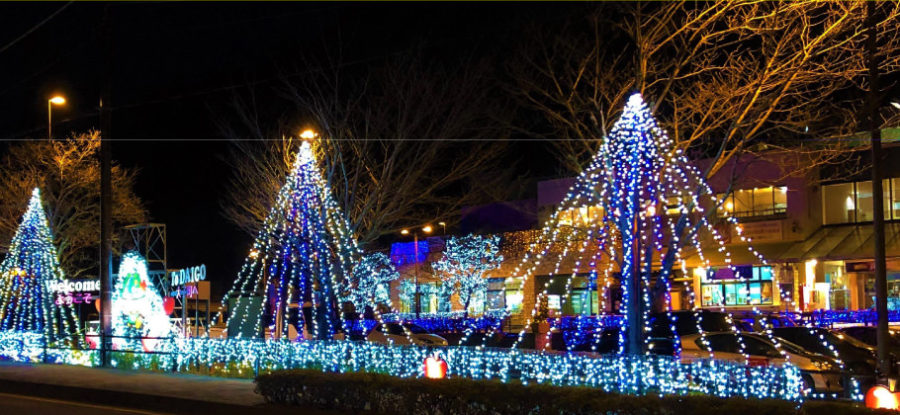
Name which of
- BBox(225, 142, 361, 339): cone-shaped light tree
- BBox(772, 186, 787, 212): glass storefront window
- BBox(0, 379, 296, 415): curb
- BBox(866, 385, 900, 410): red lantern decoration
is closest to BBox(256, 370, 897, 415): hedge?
BBox(866, 385, 900, 410): red lantern decoration

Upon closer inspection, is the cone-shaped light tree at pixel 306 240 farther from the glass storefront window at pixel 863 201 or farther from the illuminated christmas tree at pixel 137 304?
the glass storefront window at pixel 863 201

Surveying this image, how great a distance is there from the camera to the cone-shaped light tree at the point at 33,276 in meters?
27.0

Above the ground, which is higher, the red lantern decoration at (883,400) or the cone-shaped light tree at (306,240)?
the cone-shaped light tree at (306,240)

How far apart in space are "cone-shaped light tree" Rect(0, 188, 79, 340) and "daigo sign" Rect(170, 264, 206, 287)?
589 cm

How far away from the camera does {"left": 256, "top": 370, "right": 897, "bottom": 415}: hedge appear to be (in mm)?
9602

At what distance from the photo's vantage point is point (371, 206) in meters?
28.3

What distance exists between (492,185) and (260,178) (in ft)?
24.9

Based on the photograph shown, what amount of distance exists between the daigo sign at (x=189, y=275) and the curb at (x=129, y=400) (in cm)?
1511

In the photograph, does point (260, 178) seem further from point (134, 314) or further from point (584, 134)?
point (584, 134)

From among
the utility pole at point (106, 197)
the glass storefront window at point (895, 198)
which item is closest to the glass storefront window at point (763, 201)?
the glass storefront window at point (895, 198)

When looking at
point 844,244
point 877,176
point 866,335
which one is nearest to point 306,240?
point 877,176

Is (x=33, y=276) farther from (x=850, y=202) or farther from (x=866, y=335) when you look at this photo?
(x=850, y=202)

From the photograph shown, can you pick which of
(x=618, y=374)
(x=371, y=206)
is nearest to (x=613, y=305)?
(x=371, y=206)

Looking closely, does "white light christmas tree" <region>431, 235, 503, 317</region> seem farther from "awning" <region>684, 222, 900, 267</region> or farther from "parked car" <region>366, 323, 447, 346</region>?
"parked car" <region>366, 323, 447, 346</region>
